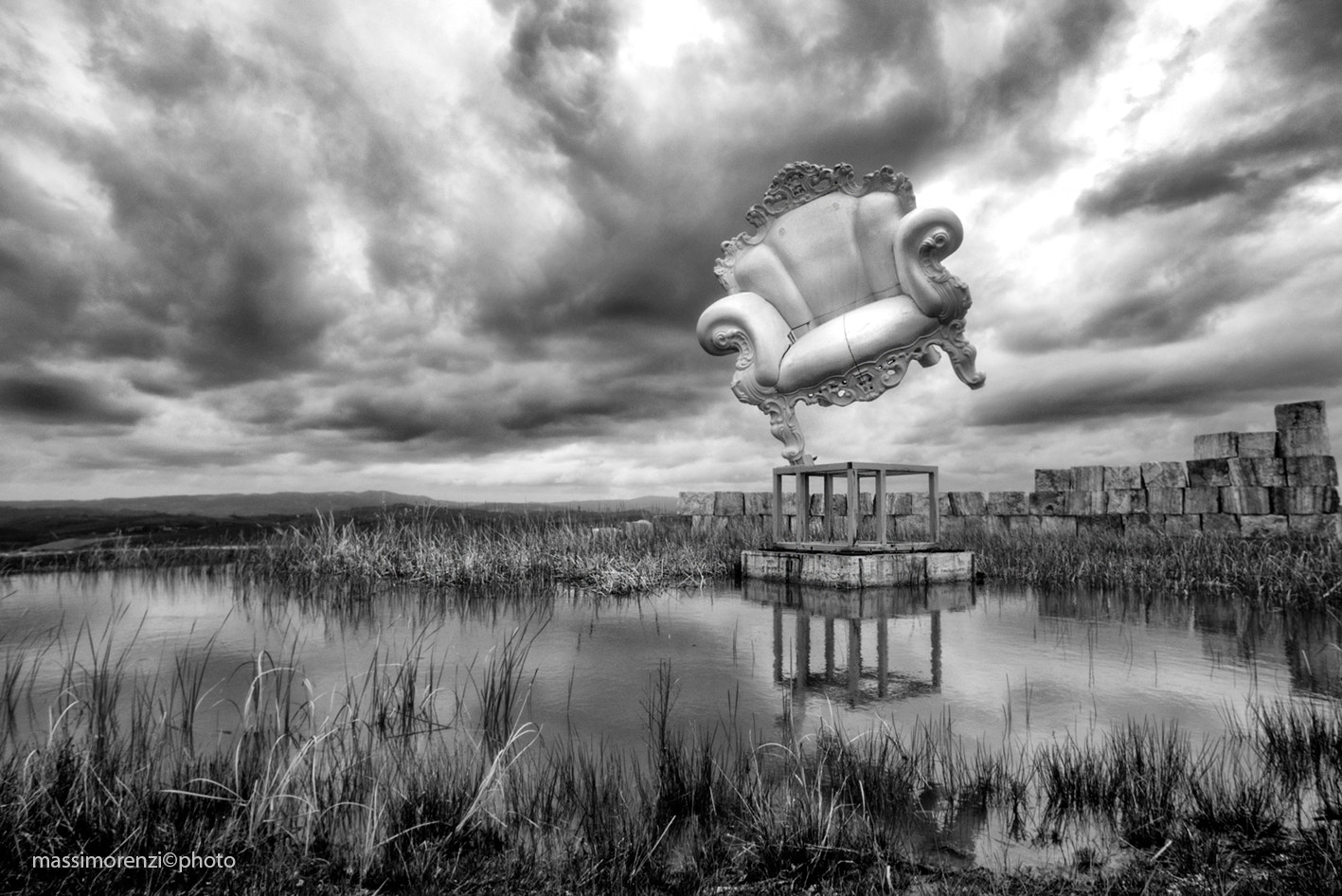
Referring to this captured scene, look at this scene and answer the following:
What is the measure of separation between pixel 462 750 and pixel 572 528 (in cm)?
800

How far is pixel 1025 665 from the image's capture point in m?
3.58

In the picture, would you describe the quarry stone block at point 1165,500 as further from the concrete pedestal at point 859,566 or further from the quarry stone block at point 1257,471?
the concrete pedestal at point 859,566

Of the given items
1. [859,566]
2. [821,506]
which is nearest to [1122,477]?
[821,506]

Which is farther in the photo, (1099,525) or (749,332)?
(1099,525)

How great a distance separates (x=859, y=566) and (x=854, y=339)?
101 inches

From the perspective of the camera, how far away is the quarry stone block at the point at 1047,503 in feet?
43.5

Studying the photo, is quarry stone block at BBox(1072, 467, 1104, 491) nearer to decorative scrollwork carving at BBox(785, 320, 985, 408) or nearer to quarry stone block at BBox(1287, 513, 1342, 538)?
quarry stone block at BBox(1287, 513, 1342, 538)

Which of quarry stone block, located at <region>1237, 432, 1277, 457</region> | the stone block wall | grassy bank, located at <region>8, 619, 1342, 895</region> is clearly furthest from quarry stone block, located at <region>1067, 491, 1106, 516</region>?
grassy bank, located at <region>8, 619, 1342, 895</region>

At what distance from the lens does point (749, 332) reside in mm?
8352

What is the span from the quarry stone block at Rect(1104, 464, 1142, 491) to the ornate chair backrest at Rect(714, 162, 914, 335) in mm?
7835

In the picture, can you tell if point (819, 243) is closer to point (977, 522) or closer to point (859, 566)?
point (859, 566)

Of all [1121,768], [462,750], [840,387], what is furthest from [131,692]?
[840,387]

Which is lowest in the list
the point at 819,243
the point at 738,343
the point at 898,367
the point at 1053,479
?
the point at 1053,479

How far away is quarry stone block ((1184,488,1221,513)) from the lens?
1142 cm
